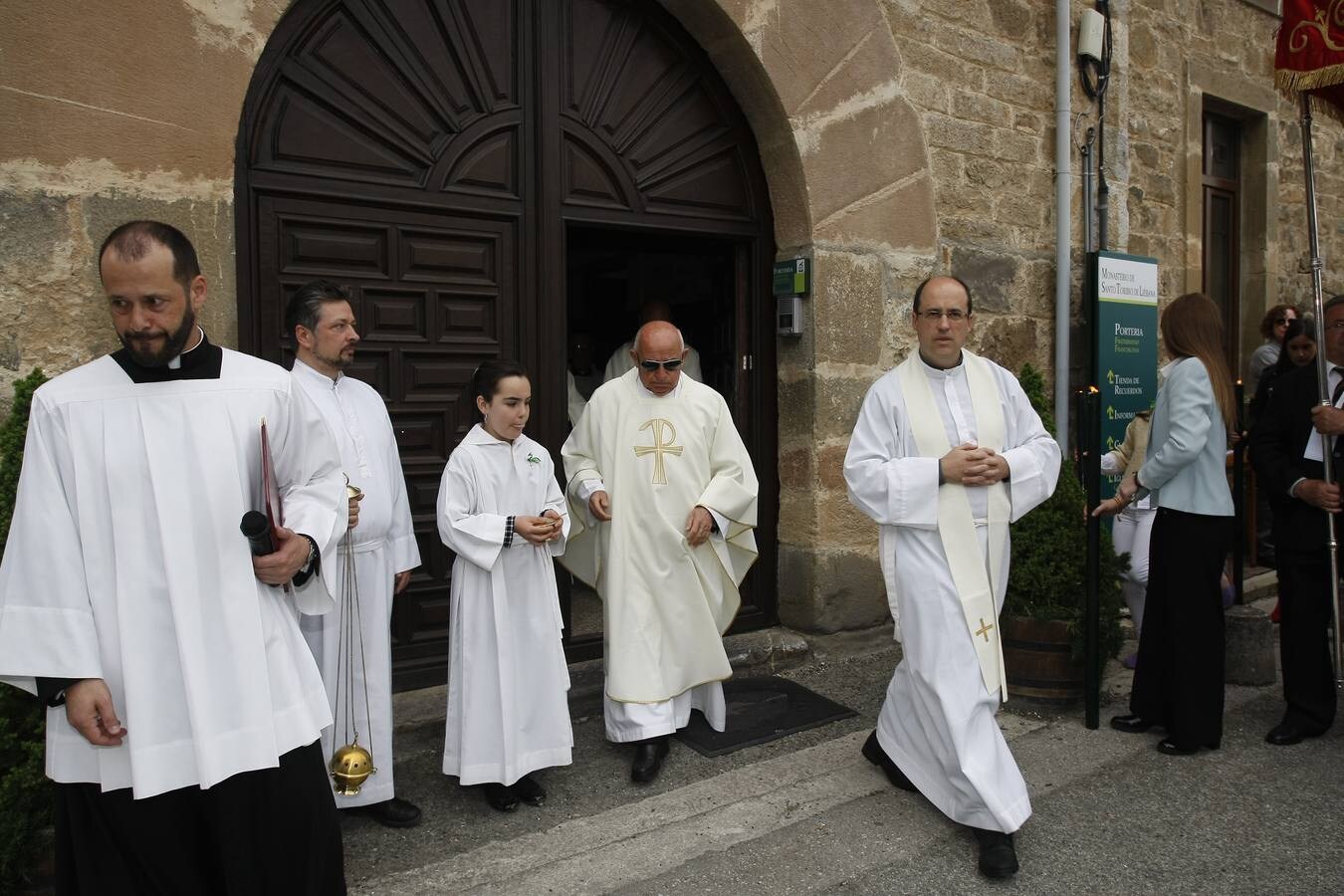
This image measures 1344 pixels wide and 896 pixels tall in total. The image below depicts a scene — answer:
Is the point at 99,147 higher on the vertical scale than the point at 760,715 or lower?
higher

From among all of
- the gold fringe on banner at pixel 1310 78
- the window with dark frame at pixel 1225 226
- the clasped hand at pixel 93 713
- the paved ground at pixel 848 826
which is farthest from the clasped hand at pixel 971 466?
the window with dark frame at pixel 1225 226

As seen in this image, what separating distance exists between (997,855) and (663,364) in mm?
2223

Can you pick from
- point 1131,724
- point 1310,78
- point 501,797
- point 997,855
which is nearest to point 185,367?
point 501,797

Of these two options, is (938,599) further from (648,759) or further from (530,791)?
(530,791)

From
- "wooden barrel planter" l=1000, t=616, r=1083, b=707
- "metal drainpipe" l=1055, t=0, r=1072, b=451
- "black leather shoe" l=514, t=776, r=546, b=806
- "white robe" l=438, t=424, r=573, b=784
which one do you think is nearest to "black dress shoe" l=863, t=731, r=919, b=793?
"wooden barrel planter" l=1000, t=616, r=1083, b=707

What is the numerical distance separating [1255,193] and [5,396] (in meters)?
9.33

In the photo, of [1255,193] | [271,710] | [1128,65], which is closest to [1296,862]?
[271,710]

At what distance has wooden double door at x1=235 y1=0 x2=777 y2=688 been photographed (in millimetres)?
4344

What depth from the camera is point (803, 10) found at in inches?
219

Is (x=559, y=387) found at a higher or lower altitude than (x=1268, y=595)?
higher

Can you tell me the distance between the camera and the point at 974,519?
3.68 m

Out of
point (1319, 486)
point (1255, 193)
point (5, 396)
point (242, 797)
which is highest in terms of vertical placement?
point (1255, 193)

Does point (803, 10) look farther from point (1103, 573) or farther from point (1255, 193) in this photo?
point (1255, 193)

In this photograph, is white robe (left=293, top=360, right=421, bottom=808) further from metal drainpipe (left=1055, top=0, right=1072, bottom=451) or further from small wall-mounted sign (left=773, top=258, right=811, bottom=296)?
metal drainpipe (left=1055, top=0, right=1072, bottom=451)
